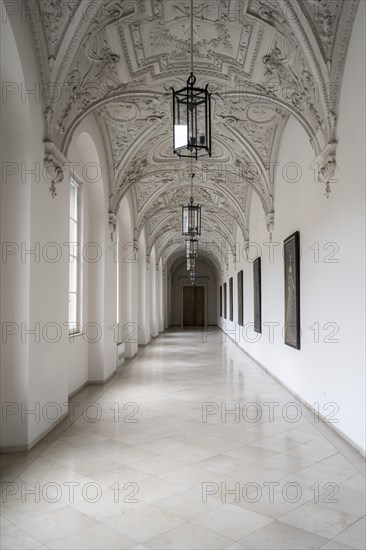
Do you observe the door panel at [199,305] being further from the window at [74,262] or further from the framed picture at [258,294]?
the window at [74,262]

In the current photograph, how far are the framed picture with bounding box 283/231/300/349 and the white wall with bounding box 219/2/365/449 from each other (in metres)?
0.15

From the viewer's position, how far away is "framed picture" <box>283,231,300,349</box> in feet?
27.8

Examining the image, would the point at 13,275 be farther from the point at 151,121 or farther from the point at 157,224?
the point at 157,224

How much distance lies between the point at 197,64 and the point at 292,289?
4.41 metres

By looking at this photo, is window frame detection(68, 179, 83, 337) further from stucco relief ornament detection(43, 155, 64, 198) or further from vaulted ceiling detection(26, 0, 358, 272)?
stucco relief ornament detection(43, 155, 64, 198)

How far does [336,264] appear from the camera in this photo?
253 inches

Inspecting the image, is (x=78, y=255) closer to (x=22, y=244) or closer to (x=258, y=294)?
(x=22, y=244)

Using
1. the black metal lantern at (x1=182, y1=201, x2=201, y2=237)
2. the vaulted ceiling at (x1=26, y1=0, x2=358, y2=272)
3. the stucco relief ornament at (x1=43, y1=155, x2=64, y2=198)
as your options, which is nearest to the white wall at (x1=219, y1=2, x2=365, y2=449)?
the vaulted ceiling at (x1=26, y1=0, x2=358, y2=272)

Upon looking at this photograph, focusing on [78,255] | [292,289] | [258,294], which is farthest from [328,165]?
[258,294]

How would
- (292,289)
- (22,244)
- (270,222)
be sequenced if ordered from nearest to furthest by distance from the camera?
(22,244)
(292,289)
(270,222)

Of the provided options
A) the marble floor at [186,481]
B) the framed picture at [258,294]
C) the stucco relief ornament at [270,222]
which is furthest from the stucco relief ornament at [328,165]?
the framed picture at [258,294]

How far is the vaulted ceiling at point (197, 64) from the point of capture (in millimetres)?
6004

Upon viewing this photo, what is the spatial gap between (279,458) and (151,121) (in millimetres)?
7450

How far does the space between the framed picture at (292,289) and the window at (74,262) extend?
14.3 ft
